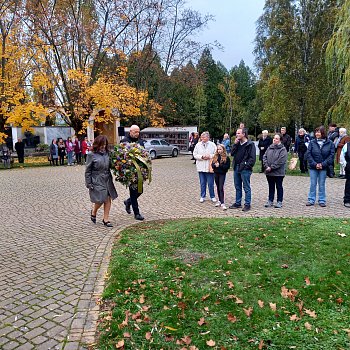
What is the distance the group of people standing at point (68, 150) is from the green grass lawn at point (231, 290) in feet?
59.3

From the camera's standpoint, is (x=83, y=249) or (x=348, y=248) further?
(x=83, y=249)

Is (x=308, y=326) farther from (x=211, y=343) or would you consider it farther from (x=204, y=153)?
(x=204, y=153)

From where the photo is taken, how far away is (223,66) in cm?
6669

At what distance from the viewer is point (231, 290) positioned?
13.8ft

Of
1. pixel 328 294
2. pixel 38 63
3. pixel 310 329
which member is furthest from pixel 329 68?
pixel 38 63

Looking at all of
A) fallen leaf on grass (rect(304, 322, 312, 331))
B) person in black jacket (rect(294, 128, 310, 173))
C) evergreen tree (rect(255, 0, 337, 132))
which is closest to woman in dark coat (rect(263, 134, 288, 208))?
fallen leaf on grass (rect(304, 322, 312, 331))

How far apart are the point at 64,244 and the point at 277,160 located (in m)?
5.30

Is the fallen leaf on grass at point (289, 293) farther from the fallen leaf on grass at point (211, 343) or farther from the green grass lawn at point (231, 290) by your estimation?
the fallen leaf on grass at point (211, 343)

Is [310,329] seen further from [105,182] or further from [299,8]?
[299,8]

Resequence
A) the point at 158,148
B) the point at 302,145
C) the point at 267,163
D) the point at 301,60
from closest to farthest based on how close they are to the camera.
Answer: the point at 267,163, the point at 302,145, the point at 158,148, the point at 301,60

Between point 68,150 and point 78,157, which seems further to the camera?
point 78,157

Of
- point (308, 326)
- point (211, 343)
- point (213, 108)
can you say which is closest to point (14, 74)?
point (211, 343)

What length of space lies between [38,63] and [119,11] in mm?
7791

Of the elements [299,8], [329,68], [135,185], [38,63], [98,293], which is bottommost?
[98,293]
